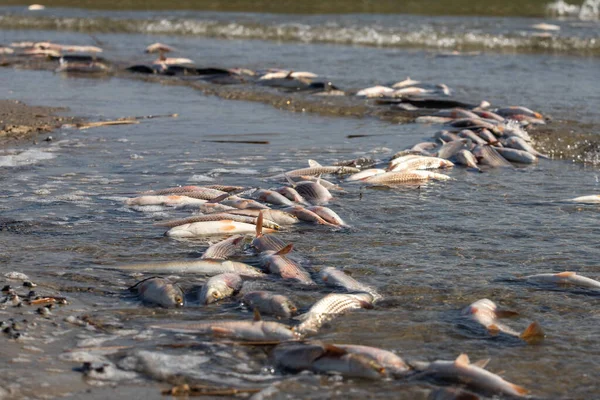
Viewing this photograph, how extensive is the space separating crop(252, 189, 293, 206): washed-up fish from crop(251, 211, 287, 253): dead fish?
1067mm

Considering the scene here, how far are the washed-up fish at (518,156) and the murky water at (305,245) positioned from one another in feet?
0.63

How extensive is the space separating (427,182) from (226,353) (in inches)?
166

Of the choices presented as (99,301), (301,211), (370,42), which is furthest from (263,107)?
(370,42)

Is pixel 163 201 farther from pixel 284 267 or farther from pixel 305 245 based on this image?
pixel 284 267

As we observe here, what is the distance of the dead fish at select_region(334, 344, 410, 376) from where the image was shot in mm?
4035

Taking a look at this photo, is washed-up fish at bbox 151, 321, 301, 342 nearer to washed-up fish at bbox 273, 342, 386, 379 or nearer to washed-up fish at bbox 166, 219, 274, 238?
washed-up fish at bbox 273, 342, 386, 379

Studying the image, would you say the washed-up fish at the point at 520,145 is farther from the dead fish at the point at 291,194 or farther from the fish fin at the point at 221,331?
the fish fin at the point at 221,331

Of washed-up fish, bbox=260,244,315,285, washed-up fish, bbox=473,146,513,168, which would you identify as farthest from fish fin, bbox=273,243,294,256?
washed-up fish, bbox=473,146,513,168

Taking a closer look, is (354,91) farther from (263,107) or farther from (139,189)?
(139,189)

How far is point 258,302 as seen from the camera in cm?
484

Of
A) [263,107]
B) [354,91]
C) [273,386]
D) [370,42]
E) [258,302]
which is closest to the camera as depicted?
[273,386]

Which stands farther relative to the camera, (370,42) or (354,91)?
(370,42)

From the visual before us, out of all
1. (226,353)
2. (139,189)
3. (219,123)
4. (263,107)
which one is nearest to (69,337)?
(226,353)

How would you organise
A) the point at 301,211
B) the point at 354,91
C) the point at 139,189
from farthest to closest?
the point at 354,91 < the point at 139,189 < the point at 301,211
